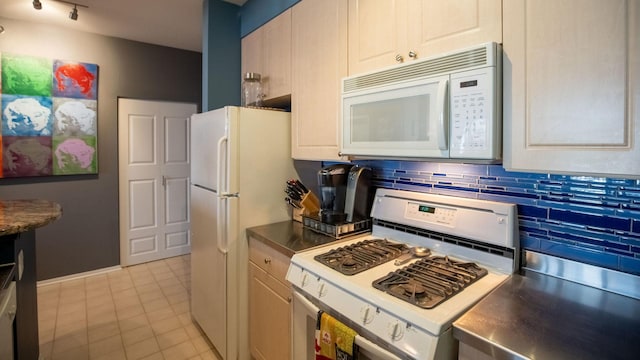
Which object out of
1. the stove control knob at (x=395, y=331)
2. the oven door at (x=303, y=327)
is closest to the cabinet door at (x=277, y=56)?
the oven door at (x=303, y=327)

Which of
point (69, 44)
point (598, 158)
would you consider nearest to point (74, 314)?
point (69, 44)

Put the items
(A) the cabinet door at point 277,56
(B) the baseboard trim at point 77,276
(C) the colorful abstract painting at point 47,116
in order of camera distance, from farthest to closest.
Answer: (B) the baseboard trim at point 77,276 → (C) the colorful abstract painting at point 47,116 → (A) the cabinet door at point 277,56

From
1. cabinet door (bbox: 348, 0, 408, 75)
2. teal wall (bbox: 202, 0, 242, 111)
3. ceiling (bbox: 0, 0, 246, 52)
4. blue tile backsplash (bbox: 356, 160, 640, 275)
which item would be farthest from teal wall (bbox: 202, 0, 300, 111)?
blue tile backsplash (bbox: 356, 160, 640, 275)

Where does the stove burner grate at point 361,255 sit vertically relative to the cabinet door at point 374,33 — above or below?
below

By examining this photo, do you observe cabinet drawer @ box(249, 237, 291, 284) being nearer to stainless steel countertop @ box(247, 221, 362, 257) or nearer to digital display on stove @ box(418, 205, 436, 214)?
stainless steel countertop @ box(247, 221, 362, 257)

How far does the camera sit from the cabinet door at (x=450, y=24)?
3.72ft

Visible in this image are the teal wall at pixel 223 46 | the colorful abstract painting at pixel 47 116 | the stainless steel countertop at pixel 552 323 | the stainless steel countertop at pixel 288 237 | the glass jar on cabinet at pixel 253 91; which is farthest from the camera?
the colorful abstract painting at pixel 47 116

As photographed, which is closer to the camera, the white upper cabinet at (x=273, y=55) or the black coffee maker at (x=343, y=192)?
the black coffee maker at (x=343, y=192)

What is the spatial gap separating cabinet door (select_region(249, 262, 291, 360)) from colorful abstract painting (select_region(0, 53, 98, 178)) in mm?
2482

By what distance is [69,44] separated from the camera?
320cm

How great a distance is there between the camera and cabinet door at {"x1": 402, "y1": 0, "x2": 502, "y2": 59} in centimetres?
113

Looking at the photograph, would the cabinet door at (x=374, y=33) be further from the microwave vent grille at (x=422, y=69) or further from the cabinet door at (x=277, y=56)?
the cabinet door at (x=277, y=56)

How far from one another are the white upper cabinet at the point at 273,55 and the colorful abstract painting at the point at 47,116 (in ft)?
6.22

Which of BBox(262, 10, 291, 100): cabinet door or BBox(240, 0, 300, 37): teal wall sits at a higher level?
BBox(240, 0, 300, 37): teal wall
